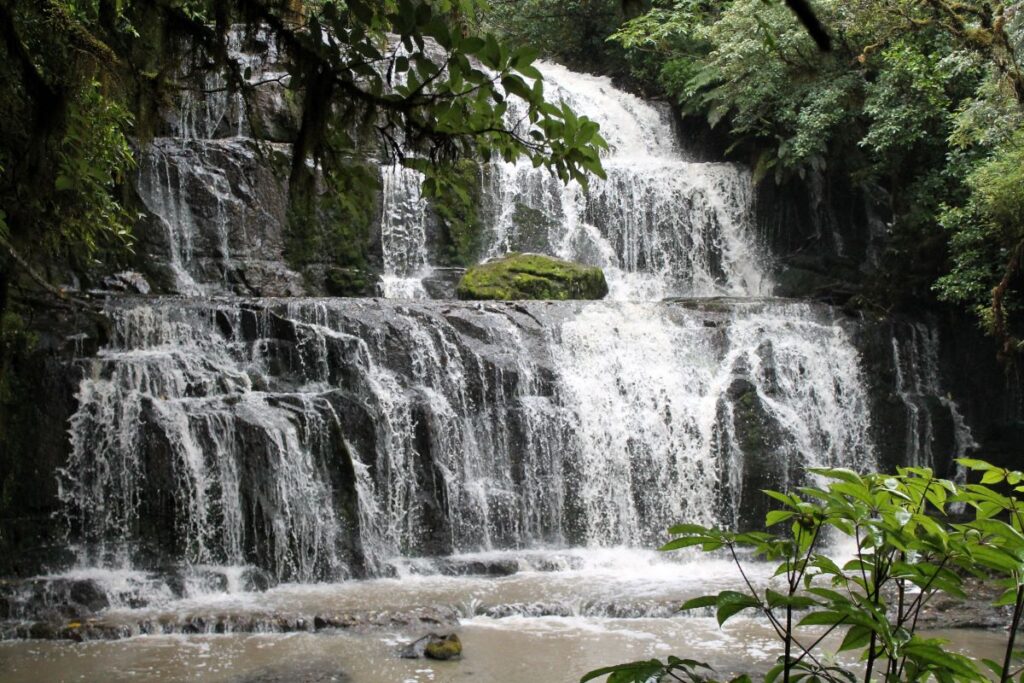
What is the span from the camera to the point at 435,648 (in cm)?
667

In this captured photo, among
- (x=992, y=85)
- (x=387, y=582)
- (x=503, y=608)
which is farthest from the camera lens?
(x=992, y=85)

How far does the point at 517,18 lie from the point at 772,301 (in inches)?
459

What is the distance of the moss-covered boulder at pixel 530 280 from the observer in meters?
12.8

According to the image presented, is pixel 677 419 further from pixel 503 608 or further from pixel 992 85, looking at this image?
pixel 992 85

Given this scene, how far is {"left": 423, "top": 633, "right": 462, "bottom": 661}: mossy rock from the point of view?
261 inches

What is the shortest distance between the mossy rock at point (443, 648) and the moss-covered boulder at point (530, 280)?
6.45 meters

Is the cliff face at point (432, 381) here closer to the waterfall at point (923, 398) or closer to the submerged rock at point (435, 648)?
the waterfall at point (923, 398)

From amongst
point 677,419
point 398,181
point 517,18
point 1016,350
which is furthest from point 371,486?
point 517,18

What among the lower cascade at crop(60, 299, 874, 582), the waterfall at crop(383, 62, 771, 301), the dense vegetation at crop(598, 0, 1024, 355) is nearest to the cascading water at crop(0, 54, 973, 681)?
the lower cascade at crop(60, 299, 874, 582)

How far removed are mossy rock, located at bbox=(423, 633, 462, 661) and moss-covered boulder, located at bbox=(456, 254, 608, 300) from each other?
21.2 feet

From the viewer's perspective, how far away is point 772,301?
41.5 ft

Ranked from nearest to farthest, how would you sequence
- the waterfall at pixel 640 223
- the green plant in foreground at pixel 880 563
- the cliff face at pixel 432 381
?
the green plant in foreground at pixel 880 563 < the cliff face at pixel 432 381 < the waterfall at pixel 640 223

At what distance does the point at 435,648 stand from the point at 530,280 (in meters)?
6.91

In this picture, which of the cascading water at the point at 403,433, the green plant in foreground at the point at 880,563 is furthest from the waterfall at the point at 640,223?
the green plant in foreground at the point at 880,563
